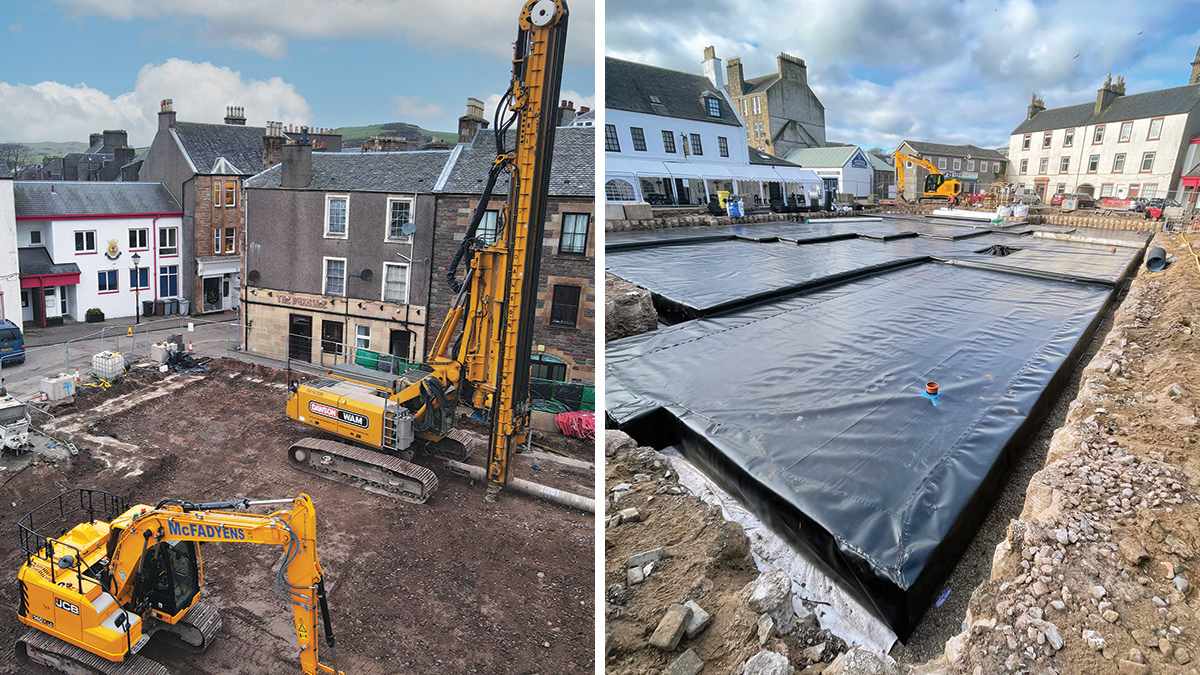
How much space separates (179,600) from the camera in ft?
Result: 25.4

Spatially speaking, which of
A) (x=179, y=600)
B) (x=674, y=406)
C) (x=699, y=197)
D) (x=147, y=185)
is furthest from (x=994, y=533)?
(x=147, y=185)

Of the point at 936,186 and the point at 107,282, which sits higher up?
the point at 936,186

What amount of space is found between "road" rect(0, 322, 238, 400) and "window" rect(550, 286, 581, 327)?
11.7m

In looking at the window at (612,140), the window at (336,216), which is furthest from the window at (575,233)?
the window at (612,140)

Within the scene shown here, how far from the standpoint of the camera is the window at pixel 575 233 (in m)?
17.0

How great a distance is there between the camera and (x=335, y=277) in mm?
20609

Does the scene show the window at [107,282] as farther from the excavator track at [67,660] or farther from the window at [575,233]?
the excavator track at [67,660]

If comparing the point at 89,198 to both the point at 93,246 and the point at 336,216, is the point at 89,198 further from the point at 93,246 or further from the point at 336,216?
the point at 336,216

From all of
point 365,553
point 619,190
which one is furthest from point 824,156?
point 365,553

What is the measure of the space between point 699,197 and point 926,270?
15.2 meters

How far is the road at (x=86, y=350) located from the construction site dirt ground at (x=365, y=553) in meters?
3.05

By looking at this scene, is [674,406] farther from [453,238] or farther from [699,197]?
[699,197]

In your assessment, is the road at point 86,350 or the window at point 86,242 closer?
the road at point 86,350

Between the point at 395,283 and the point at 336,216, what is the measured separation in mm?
2866
